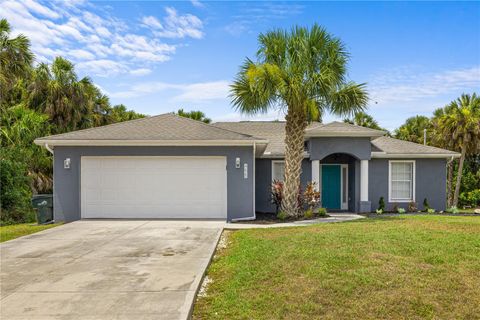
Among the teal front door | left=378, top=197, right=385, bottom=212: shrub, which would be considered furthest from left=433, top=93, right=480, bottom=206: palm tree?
the teal front door

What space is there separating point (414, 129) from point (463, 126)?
7334 millimetres

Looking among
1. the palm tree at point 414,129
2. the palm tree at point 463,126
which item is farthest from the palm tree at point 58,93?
the palm tree at point 414,129

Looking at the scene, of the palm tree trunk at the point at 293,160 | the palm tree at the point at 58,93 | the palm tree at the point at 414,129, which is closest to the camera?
the palm tree trunk at the point at 293,160

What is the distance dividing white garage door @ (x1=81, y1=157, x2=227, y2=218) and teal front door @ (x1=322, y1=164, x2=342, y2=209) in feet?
20.3

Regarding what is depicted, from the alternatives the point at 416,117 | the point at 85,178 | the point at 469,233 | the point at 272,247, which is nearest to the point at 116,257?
the point at 272,247

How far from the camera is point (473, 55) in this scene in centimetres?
1747

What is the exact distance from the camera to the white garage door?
41.4ft

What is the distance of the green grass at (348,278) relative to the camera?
14.3 ft

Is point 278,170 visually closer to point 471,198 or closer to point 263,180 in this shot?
Result: point 263,180

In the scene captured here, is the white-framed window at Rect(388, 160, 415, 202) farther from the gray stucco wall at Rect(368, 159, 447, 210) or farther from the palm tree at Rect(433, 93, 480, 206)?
the palm tree at Rect(433, 93, 480, 206)

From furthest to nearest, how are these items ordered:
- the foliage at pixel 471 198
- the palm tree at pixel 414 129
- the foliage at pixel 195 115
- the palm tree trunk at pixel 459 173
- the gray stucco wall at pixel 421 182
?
1. the palm tree at pixel 414 129
2. the foliage at pixel 471 198
3. the foliage at pixel 195 115
4. the palm tree trunk at pixel 459 173
5. the gray stucco wall at pixel 421 182

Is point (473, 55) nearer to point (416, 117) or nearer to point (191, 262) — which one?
point (416, 117)

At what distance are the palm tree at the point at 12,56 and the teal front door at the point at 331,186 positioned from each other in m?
14.5

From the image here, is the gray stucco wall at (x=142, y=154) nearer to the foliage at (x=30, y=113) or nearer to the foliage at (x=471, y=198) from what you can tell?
the foliage at (x=30, y=113)
